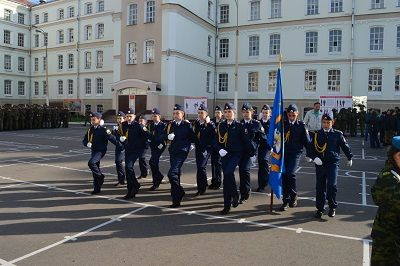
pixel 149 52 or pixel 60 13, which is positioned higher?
pixel 60 13

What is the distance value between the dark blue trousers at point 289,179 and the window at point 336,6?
117 ft

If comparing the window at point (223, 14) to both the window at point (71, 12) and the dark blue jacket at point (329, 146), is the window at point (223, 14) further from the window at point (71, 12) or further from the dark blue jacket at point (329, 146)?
the dark blue jacket at point (329, 146)

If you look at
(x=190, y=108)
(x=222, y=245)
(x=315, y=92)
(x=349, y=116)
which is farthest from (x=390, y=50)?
(x=222, y=245)

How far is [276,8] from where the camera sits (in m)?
42.8

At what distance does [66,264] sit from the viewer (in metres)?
5.21

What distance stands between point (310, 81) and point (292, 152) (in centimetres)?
3475

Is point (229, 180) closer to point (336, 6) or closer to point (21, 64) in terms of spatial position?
point (336, 6)

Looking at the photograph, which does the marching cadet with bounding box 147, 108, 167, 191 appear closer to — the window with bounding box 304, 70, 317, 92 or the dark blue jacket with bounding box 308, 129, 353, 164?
the dark blue jacket with bounding box 308, 129, 353, 164

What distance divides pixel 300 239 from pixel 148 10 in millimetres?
35862

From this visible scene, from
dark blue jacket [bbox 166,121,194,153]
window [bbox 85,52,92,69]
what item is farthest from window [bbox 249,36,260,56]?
dark blue jacket [bbox 166,121,194,153]

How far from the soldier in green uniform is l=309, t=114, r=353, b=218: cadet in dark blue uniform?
13.8 feet

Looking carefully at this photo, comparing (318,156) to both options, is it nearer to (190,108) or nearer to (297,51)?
(190,108)

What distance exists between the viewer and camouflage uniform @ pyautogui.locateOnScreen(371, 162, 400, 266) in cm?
322

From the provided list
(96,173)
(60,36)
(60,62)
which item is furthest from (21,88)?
(96,173)
